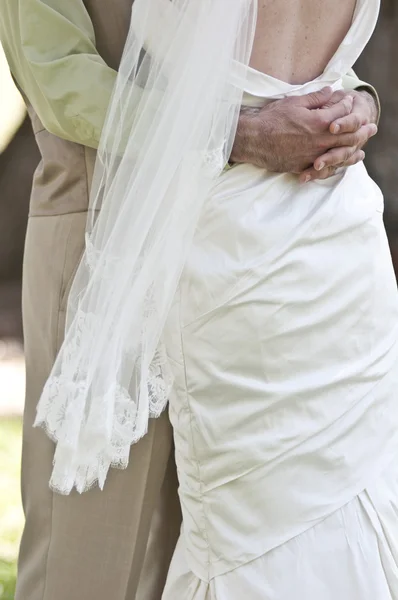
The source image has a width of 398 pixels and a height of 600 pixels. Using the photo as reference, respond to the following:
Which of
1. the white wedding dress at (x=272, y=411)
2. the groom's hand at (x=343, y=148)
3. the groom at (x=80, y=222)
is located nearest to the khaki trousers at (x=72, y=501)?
the groom at (x=80, y=222)

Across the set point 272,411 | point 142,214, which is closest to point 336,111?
point 142,214

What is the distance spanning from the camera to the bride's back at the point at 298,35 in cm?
131

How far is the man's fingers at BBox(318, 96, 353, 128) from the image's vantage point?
1276 mm

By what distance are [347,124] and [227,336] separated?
0.40 metres

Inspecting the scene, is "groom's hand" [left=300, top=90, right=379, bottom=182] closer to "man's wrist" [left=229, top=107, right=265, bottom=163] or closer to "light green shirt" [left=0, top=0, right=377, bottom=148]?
"man's wrist" [left=229, top=107, right=265, bottom=163]

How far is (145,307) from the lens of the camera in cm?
121

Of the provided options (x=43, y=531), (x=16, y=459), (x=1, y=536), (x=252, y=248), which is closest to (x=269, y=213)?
(x=252, y=248)

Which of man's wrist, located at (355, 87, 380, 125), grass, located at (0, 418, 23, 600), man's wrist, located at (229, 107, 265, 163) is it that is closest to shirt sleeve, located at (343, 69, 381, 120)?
man's wrist, located at (355, 87, 380, 125)

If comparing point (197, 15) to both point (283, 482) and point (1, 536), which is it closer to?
point (283, 482)

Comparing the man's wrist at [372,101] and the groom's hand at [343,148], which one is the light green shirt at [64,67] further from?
the man's wrist at [372,101]

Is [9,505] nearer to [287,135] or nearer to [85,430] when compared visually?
[85,430]

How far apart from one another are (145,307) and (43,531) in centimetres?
50

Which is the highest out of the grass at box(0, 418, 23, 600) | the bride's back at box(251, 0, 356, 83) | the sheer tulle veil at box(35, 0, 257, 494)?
the bride's back at box(251, 0, 356, 83)

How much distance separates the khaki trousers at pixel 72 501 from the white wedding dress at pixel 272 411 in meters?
0.10
